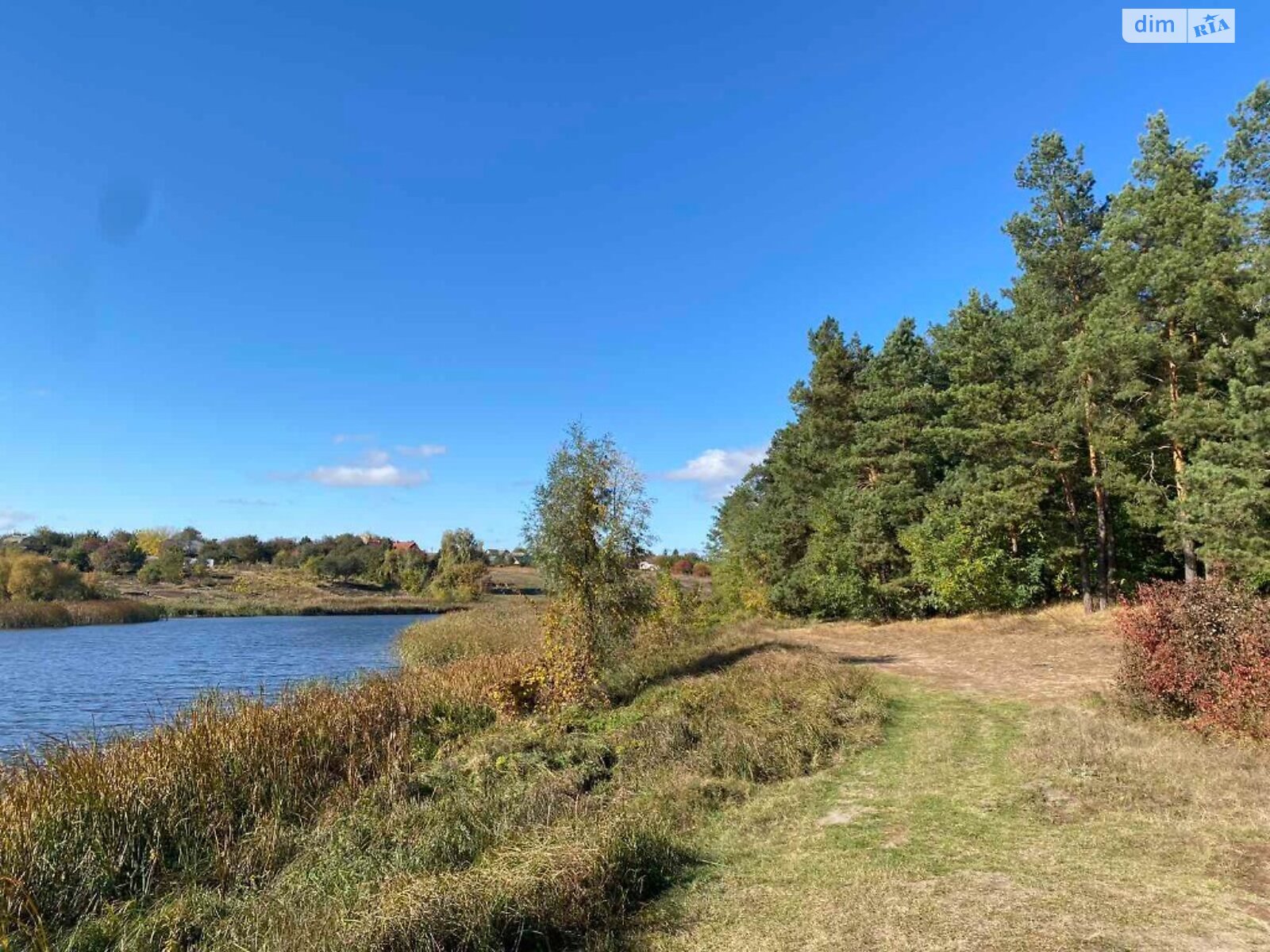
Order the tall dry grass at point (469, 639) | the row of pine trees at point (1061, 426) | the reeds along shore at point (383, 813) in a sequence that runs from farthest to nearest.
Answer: the tall dry grass at point (469, 639), the row of pine trees at point (1061, 426), the reeds along shore at point (383, 813)

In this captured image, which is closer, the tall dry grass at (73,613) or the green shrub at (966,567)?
the green shrub at (966,567)

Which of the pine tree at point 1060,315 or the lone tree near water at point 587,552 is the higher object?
the pine tree at point 1060,315

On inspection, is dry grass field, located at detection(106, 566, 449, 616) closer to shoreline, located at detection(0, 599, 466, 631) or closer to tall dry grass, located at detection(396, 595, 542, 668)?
shoreline, located at detection(0, 599, 466, 631)

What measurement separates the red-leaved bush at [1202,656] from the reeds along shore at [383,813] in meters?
3.62

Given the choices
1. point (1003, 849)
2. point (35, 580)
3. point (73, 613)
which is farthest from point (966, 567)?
point (35, 580)

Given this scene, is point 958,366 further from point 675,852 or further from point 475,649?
point 675,852

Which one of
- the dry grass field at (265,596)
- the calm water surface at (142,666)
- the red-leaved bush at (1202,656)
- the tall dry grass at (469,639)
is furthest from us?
the dry grass field at (265,596)

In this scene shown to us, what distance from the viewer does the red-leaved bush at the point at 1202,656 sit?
8078 millimetres

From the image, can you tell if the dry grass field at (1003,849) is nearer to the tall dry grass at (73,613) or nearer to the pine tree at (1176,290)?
the pine tree at (1176,290)

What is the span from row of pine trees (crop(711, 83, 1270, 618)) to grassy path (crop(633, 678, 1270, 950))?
424 inches

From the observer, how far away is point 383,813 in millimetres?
7410

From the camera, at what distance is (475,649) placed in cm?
2270

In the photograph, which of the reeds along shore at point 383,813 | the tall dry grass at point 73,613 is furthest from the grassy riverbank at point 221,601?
the reeds along shore at point 383,813

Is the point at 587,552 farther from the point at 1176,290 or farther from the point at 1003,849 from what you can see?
the point at 1176,290
